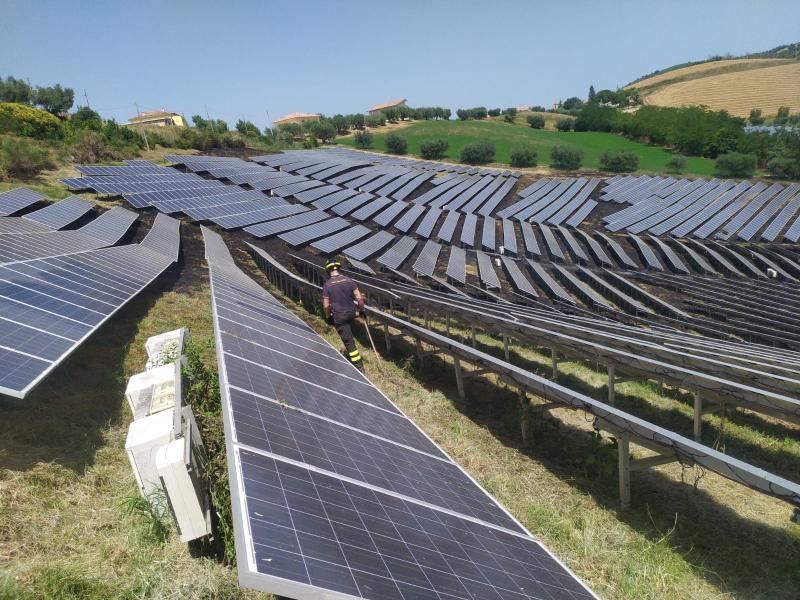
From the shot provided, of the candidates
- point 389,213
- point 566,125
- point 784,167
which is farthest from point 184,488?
point 566,125

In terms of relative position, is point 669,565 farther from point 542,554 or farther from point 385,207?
point 385,207

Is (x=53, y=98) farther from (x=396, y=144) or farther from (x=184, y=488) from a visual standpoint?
(x=184, y=488)

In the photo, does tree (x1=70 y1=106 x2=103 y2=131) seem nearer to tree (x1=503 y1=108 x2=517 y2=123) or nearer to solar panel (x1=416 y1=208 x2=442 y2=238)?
solar panel (x1=416 y1=208 x2=442 y2=238)

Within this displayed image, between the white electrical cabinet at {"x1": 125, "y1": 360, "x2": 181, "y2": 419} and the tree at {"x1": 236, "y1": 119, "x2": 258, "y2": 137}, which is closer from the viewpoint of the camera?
the white electrical cabinet at {"x1": 125, "y1": 360, "x2": 181, "y2": 419}

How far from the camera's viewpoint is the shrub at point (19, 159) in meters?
25.5

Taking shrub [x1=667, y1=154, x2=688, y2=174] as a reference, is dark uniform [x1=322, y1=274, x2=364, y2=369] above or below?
below

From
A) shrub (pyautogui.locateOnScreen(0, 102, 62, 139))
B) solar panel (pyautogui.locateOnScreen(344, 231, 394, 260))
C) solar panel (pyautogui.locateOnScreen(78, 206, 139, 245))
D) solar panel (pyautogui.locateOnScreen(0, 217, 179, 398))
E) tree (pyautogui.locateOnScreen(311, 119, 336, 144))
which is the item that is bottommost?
solar panel (pyautogui.locateOnScreen(344, 231, 394, 260))

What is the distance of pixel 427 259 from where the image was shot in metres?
24.8

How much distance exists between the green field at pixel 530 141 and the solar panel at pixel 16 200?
64679mm

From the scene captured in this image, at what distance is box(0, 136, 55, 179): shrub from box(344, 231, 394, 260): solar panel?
20.6 meters

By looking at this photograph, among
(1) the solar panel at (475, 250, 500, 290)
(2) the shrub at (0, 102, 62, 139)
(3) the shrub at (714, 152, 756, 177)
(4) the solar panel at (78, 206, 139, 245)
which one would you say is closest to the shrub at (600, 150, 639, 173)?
(3) the shrub at (714, 152, 756, 177)

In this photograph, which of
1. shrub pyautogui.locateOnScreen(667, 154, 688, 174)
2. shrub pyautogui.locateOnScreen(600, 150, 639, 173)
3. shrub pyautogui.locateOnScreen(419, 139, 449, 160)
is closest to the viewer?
shrub pyautogui.locateOnScreen(667, 154, 688, 174)

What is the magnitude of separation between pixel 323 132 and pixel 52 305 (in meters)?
84.5

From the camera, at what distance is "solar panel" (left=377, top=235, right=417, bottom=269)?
23.4 metres
